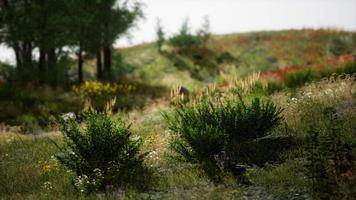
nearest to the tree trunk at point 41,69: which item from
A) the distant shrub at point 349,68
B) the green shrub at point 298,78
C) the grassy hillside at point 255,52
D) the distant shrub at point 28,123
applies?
the distant shrub at point 28,123

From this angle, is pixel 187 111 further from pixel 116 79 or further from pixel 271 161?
pixel 116 79

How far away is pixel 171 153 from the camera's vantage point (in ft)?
29.5

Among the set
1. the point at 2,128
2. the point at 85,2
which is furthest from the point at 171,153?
the point at 85,2

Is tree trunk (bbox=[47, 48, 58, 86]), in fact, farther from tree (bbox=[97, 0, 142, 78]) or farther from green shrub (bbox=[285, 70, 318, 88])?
green shrub (bbox=[285, 70, 318, 88])

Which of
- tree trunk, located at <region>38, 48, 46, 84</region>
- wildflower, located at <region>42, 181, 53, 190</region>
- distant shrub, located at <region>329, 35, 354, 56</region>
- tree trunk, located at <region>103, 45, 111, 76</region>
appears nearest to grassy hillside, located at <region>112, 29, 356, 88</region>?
distant shrub, located at <region>329, 35, 354, 56</region>

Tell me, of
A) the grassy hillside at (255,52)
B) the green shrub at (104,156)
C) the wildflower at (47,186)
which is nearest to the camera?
the wildflower at (47,186)

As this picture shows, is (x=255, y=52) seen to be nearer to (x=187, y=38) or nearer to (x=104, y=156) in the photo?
(x=187, y=38)

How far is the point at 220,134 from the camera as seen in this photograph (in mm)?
7527

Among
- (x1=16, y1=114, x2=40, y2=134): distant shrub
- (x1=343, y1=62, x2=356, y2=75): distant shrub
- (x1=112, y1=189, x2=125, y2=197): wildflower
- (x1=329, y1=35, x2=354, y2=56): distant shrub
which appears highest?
(x1=329, y1=35, x2=354, y2=56): distant shrub

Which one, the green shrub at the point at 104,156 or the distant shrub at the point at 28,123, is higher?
the green shrub at the point at 104,156

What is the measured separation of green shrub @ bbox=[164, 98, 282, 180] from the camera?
24.8ft

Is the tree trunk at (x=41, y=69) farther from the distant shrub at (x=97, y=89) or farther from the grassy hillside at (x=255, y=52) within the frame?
the grassy hillside at (x=255, y=52)

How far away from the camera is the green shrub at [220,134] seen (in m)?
7.57

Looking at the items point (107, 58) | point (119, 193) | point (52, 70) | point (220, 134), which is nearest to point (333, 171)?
point (220, 134)
